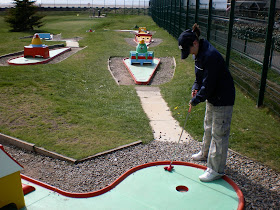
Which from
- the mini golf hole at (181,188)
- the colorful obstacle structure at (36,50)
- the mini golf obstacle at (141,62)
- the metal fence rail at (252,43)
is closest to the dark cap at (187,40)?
the mini golf hole at (181,188)

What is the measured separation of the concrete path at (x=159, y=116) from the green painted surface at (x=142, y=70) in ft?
3.31

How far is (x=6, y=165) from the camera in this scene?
3340 millimetres

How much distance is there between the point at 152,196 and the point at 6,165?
1680 mm

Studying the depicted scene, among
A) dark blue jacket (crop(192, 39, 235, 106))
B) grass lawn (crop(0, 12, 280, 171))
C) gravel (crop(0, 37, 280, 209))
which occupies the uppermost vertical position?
dark blue jacket (crop(192, 39, 235, 106))

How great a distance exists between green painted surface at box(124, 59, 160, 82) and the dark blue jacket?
6.37 meters

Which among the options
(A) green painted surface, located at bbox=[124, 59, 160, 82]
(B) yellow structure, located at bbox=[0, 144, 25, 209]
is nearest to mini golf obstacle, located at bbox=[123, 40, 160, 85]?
(A) green painted surface, located at bbox=[124, 59, 160, 82]

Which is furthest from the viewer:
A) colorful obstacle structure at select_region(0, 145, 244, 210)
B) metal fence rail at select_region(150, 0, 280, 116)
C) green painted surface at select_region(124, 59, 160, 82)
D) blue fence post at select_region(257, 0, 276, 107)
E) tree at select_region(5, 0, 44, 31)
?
tree at select_region(5, 0, 44, 31)

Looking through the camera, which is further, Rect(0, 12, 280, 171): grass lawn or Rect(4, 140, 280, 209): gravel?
Rect(0, 12, 280, 171): grass lawn

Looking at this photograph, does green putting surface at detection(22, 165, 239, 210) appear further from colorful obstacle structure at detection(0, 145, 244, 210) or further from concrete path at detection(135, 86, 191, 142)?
concrete path at detection(135, 86, 191, 142)

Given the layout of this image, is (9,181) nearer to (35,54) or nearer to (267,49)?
(267,49)

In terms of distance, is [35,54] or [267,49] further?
[35,54]

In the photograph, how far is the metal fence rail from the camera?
6.94 m

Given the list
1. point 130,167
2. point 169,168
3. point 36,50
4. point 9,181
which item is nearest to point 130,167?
point 130,167

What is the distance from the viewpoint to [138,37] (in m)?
19.7
